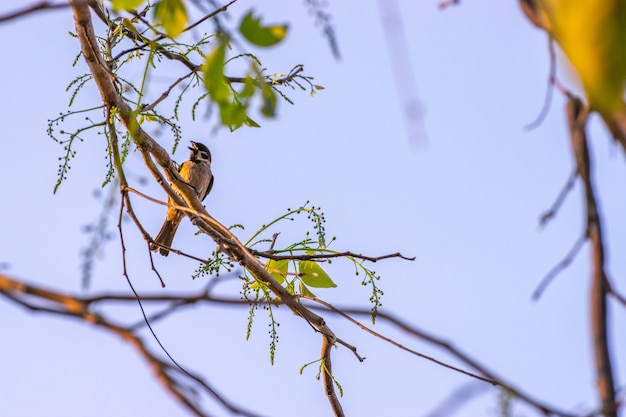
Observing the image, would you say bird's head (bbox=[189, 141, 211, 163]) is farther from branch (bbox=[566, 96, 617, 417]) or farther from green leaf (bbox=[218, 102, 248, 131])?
branch (bbox=[566, 96, 617, 417])

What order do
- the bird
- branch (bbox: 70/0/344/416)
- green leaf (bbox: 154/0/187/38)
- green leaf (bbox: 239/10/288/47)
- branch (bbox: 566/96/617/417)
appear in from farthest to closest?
branch (bbox: 70/0/344/416) → green leaf (bbox: 154/0/187/38) → green leaf (bbox: 239/10/288/47) → branch (bbox: 566/96/617/417) → the bird

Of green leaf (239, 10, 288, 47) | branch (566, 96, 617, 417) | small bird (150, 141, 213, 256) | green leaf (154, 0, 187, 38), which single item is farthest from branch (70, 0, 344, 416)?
small bird (150, 141, 213, 256)

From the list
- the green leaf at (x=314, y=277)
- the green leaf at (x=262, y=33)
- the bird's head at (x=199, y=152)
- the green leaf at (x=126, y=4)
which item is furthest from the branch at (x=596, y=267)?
the bird's head at (x=199, y=152)

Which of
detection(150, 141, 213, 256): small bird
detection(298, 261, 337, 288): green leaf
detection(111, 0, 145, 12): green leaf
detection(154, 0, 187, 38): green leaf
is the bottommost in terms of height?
detection(154, 0, 187, 38): green leaf

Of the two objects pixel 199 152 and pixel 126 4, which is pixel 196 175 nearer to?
pixel 199 152

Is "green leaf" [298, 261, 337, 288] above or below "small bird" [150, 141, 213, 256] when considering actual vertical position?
below

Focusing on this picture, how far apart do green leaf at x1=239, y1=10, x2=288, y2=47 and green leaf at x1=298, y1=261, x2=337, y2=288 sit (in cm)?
227

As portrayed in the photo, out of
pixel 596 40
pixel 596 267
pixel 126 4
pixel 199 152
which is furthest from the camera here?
pixel 199 152

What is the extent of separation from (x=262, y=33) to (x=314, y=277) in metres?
2.29

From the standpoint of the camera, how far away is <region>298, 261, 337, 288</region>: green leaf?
3.63 metres

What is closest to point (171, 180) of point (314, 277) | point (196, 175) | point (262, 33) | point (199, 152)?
point (314, 277)

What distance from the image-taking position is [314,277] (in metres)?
3.59

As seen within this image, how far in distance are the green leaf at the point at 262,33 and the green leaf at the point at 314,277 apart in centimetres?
227

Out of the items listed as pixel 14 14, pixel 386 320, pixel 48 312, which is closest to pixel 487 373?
pixel 386 320
